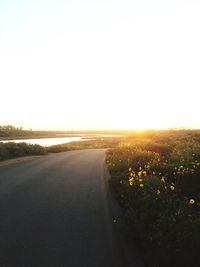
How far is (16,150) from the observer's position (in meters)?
29.8

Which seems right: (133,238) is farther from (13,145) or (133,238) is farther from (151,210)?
(13,145)

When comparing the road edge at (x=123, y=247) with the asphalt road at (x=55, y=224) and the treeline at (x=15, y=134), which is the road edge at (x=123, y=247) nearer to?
the asphalt road at (x=55, y=224)

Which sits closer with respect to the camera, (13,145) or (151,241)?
(151,241)

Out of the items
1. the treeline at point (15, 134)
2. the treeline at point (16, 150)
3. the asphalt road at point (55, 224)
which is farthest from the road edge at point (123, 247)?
the treeline at point (15, 134)

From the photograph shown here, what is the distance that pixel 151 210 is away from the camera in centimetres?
912

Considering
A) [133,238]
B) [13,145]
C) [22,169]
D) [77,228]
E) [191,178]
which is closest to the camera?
[133,238]

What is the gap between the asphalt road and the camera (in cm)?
775

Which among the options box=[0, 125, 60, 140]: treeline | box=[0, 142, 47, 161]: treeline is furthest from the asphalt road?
box=[0, 125, 60, 140]: treeline

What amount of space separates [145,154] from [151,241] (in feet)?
47.7

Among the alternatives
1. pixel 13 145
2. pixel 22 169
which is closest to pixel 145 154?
pixel 22 169

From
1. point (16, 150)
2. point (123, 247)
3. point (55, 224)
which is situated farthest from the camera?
point (16, 150)

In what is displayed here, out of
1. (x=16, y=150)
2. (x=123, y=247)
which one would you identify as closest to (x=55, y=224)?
(x=123, y=247)

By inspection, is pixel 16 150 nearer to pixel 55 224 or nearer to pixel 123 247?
pixel 55 224

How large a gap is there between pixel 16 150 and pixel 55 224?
68.1ft
